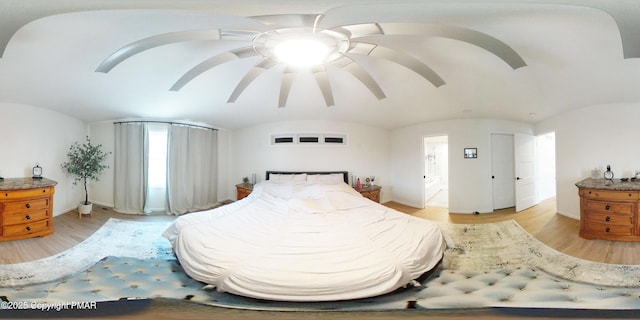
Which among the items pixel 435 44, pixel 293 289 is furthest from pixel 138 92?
pixel 435 44

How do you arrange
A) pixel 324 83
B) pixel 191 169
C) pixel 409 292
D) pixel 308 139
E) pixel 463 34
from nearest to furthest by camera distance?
pixel 409 292
pixel 463 34
pixel 324 83
pixel 191 169
pixel 308 139

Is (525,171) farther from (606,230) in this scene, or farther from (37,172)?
(37,172)

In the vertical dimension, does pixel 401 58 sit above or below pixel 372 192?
above

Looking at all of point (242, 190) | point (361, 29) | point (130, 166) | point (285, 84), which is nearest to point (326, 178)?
point (242, 190)

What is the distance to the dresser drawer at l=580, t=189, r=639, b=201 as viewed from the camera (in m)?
0.85

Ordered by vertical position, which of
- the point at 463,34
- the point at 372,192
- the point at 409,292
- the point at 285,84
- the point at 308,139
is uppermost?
the point at 463,34

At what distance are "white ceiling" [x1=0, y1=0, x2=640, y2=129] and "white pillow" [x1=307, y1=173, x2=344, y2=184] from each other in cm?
42

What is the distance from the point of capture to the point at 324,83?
4.28ft

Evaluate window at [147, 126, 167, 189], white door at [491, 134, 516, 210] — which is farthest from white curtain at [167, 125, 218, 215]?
white door at [491, 134, 516, 210]

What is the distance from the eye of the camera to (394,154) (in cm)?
140

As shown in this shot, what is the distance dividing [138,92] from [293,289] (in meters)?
1.59

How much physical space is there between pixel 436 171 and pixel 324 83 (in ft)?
2.71

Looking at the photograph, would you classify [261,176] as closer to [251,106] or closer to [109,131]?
[251,106]

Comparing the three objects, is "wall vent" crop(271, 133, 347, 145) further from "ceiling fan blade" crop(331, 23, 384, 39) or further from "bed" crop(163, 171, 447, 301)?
"ceiling fan blade" crop(331, 23, 384, 39)
